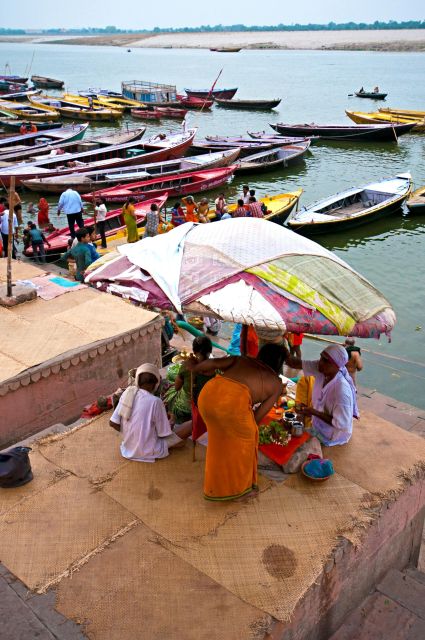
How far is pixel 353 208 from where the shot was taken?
18.7 metres

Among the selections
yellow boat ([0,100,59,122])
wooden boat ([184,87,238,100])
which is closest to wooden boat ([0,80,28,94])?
yellow boat ([0,100,59,122])

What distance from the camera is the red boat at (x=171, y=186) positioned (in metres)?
18.3

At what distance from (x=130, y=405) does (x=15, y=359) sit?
1907mm

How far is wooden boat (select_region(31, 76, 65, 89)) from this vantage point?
5691cm

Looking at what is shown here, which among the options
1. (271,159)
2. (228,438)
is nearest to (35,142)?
(271,159)

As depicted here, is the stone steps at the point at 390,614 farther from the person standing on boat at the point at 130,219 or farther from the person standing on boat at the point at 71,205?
the person standing on boat at the point at 71,205

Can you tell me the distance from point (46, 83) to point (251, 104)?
82.4 ft

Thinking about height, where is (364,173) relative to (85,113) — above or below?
below

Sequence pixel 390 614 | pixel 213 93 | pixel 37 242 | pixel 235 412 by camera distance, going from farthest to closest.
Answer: pixel 213 93 < pixel 37 242 < pixel 390 614 < pixel 235 412

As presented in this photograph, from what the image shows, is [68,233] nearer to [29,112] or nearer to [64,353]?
[64,353]

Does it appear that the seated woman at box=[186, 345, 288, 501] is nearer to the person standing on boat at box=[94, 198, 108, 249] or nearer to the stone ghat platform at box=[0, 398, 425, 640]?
the stone ghat platform at box=[0, 398, 425, 640]

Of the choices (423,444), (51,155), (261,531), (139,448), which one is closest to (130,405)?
(139,448)

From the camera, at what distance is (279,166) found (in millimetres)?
24875

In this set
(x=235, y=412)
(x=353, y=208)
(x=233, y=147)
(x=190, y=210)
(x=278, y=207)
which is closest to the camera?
(x=235, y=412)
